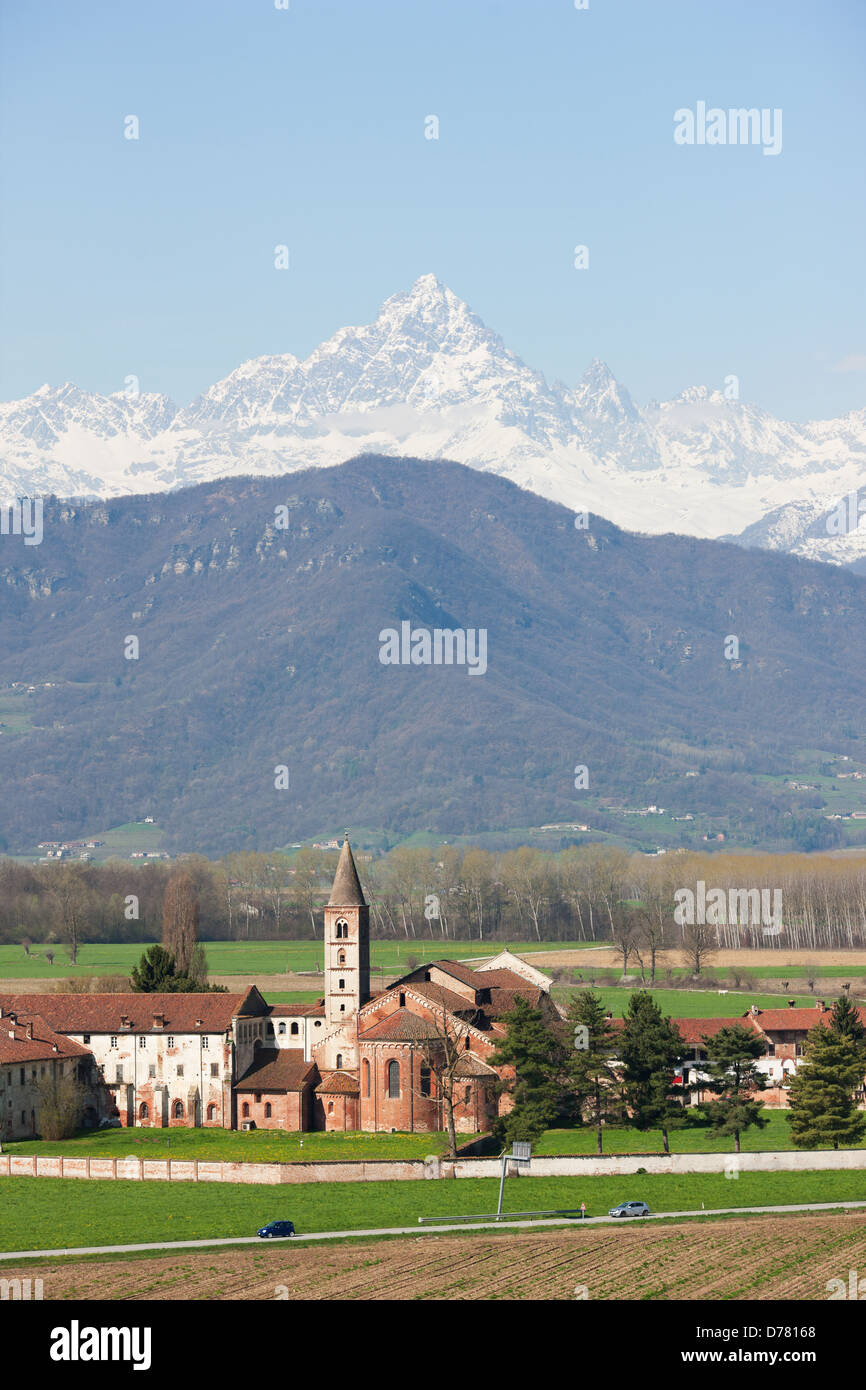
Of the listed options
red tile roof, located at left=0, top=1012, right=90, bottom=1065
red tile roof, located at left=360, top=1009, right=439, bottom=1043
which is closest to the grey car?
red tile roof, located at left=360, top=1009, right=439, bottom=1043

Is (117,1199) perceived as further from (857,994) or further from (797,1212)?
(857,994)

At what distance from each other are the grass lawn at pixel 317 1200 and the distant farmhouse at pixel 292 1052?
16398 millimetres

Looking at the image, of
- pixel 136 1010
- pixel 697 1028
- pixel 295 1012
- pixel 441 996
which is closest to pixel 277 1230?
pixel 441 996

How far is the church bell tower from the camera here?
110438 millimetres

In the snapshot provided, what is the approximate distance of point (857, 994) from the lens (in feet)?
521

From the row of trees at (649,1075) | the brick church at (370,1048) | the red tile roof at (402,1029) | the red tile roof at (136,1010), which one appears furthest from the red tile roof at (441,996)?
the red tile roof at (136,1010)

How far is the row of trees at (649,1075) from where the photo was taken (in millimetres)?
90125

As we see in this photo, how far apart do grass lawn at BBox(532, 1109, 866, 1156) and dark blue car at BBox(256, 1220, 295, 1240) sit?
22.9 metres

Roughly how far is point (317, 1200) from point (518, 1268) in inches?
667

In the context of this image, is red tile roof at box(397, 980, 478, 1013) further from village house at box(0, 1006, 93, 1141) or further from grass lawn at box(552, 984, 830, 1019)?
grass lawn at box(552, 984, 830, 1019)

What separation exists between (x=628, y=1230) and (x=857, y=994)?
94.6 m

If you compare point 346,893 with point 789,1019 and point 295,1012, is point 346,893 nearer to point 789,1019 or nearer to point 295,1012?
point 295,1012
